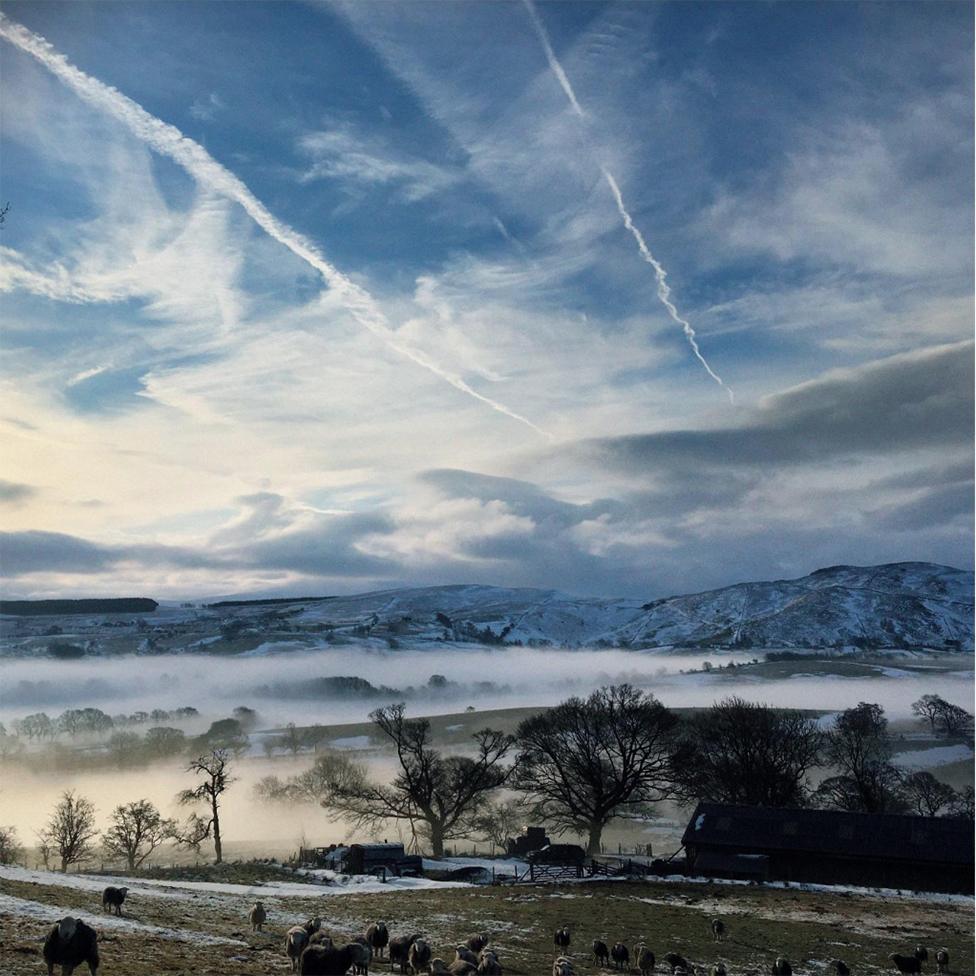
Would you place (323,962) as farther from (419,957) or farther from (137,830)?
(137,830)

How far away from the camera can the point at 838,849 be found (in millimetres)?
65125

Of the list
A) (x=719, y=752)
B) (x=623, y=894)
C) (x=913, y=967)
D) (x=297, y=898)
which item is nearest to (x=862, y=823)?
(x=719, y=752)

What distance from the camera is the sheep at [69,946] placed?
16.8 metres

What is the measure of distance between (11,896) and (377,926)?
41.6 ft

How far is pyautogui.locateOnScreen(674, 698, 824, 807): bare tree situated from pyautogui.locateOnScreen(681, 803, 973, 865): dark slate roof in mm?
11081

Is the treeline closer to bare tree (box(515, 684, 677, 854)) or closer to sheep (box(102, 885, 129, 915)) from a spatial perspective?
bare tree (box(515, 684, 677, 854))

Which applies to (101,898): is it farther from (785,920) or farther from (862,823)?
(862,823)

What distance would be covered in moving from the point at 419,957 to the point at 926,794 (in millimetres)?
94351

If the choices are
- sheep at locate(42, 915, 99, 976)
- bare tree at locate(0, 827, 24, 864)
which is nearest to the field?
sheep at locate(42, 915, 99, 976)

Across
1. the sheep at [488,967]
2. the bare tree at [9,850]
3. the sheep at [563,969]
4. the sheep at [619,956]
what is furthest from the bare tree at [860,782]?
the bare tree at [9,850]

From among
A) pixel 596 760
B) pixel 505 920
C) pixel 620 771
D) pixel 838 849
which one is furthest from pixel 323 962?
pixel 620 771

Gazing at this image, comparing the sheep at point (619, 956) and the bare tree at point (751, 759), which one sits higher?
the sheep at point (619, 956)

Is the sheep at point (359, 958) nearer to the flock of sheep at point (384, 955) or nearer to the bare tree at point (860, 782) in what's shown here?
the flock of sheep at point (384, 955)

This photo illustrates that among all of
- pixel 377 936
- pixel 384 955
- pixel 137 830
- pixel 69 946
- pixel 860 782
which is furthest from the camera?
pixel 137 830
